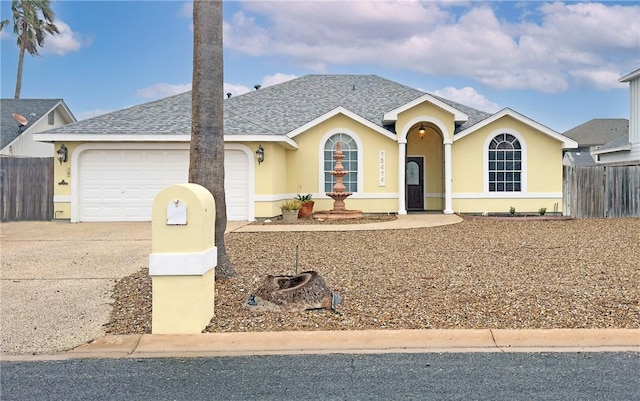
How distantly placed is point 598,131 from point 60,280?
45566 millimetres

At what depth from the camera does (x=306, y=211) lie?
16516 mm

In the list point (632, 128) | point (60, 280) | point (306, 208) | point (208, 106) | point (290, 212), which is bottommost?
point (60, 280)

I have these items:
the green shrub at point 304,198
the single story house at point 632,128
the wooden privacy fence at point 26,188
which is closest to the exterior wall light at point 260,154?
the green shrub at point 304,198

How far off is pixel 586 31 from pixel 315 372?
20646mm

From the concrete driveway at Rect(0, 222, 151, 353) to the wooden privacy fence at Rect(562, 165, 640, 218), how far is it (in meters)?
14.3

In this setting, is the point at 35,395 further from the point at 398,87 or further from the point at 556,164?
the point at 398,87

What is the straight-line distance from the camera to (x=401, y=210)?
17.4 meters

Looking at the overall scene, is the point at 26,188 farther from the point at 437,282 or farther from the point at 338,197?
the point at 437,282

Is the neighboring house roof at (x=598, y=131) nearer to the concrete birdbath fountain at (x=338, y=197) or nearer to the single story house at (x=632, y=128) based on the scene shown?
the single story house at (x=632, y=128)

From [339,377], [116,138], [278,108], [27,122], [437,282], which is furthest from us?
[27,122]

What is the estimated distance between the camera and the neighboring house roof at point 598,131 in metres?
41.1

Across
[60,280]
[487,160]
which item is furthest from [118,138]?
[487,160]

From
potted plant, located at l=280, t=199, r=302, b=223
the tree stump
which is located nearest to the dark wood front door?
potted plant, located at l=280, t=199, r=302, b=223

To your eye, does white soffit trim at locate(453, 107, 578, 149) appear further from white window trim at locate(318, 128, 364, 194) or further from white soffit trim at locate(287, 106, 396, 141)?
white window trim at locate(318, 128, 364, 194)
